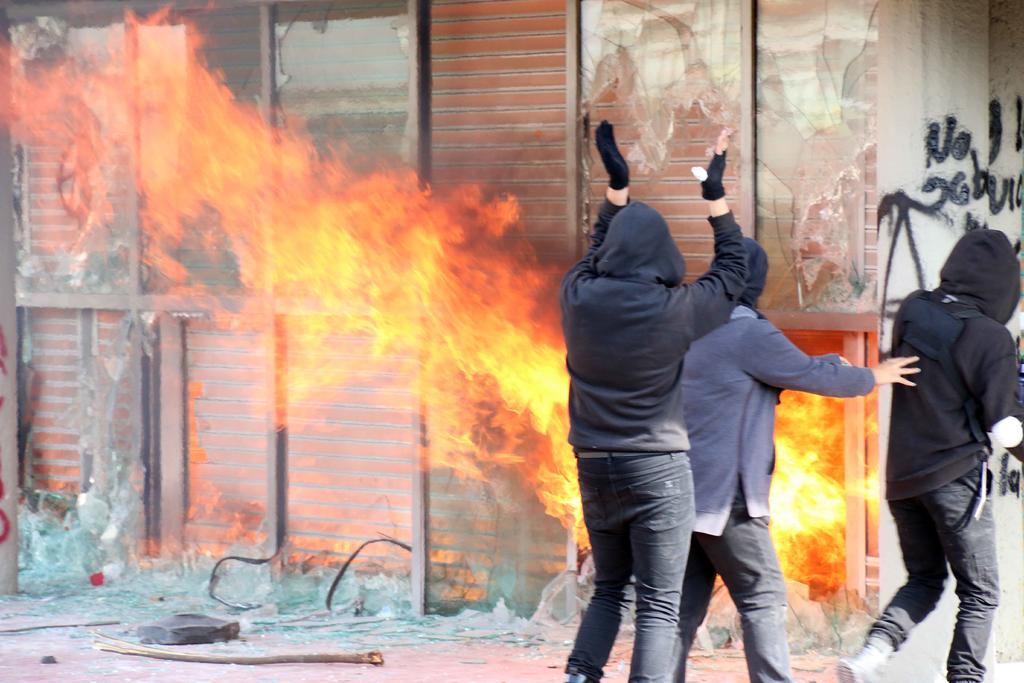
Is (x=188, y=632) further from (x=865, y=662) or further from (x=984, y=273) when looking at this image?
(x=984, y=273)

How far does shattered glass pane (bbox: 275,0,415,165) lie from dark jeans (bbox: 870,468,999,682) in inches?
140

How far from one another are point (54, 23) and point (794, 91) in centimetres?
454

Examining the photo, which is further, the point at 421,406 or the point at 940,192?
the point at 421,406

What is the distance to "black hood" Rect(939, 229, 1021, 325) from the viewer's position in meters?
5.42

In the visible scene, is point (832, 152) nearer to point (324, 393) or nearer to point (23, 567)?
point (324, 393)

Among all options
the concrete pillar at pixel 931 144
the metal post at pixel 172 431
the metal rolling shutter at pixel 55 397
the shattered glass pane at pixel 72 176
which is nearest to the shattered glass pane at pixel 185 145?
the shattered glass pane at pixel 72 176

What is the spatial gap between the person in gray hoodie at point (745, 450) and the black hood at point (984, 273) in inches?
23.6

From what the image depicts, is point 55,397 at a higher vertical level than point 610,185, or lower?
lower

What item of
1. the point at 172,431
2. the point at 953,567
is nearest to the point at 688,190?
the point at 953,567

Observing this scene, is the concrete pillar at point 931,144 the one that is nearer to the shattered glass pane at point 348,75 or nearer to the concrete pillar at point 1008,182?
the concrete pillar at point 1008,182

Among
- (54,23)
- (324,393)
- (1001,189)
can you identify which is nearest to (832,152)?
(1001,189)

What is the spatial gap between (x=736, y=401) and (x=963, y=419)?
0.89 m

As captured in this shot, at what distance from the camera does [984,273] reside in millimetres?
5414

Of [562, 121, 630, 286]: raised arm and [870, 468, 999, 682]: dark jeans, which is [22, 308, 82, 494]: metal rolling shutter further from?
[870, 468, 999, 682]: dark jeans
